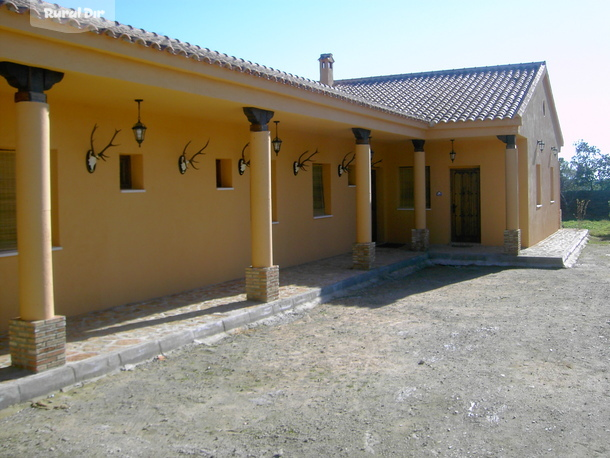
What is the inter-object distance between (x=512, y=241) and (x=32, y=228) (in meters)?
11.9

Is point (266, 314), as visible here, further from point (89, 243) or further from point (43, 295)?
point (43, 295)

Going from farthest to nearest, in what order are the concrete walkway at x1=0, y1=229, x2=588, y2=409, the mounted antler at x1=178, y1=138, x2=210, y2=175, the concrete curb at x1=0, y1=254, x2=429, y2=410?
1. the mounted antler at x1=178, y1=138, x2=210, y2=175
2. the concrete walkway at x1=0, y1=229, x2=588, y2=409
3. the concrete curb at x1=0, y1=254, x2=429, y2=410

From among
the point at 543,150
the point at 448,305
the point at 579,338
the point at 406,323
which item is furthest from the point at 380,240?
the point at 579,338

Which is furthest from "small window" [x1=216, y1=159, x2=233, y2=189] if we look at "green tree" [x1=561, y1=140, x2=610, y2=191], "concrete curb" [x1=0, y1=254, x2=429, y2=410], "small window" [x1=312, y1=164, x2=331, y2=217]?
"green tree" [x1=561, y1=140, x2=610, y2=191]

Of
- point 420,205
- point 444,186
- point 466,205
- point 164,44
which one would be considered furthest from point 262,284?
point 466,205

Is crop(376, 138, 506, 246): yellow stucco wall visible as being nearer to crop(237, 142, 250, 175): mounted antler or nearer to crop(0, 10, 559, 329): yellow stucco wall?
crop(0, 10, 559, 329): yellow stucco wall

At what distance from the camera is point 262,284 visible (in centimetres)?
954

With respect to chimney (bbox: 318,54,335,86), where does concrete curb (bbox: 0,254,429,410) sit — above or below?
below

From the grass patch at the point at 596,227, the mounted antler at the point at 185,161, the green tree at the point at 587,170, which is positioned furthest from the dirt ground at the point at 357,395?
the green tree at the point at 587,170

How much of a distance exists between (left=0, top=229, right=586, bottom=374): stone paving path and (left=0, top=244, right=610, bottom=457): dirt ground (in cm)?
51

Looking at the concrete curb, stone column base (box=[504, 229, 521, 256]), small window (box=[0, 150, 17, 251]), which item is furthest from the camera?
stone column base (box=[504, 229, 521, 256])

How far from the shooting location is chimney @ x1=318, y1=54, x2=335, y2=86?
19.7 metres

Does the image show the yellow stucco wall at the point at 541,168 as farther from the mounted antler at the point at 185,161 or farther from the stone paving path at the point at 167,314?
the mounted antler at the point at 185,161

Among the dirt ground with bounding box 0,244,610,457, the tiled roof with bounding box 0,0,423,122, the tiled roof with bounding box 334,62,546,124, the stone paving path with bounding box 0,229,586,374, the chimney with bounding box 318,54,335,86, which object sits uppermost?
the chimney with bounding box 318,54,335,86
